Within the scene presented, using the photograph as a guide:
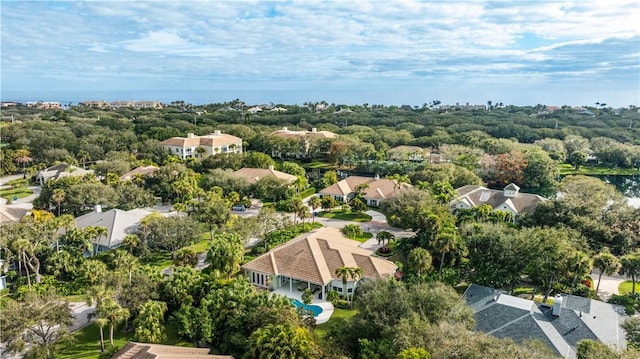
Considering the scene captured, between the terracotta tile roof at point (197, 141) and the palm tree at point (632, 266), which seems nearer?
the palm tree at point (632, 266)

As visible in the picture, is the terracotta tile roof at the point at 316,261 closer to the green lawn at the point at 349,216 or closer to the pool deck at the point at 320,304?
the pool deck at the point at 320,304

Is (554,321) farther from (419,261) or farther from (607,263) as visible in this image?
(419,261)

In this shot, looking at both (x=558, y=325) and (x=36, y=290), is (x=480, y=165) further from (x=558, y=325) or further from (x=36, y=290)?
(x=36, y=290)

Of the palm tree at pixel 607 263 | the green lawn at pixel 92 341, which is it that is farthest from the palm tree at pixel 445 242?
the green lawn at pixel 92 341

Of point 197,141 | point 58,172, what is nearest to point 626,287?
point 58,172

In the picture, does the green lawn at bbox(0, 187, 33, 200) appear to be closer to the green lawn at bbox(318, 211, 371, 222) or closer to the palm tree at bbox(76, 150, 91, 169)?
the palm tree at bbox(76, 150, 91, 169)

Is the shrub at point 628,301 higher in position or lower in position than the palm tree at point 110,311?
lower

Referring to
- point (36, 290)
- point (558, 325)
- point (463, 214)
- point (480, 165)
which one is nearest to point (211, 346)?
point (36, 290)
